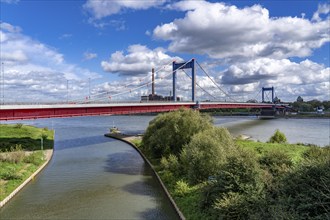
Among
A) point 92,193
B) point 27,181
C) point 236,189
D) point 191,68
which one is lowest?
point 92,193

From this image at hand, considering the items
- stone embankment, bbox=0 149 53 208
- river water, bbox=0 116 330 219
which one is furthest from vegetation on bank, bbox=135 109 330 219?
stone embankment, bbox=0 149 53 208

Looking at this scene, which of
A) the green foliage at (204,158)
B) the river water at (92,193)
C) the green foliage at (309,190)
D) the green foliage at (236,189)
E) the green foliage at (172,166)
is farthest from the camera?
the green foliage at (172,166)

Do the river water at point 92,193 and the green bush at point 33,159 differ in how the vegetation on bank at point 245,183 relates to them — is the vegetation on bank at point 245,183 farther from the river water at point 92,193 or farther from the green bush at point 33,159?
the green bush at point 33,159

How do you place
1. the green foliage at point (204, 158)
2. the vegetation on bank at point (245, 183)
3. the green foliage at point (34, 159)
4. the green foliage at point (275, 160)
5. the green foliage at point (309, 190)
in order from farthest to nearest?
the green foliage at point (34, 159)
the green foliage at point (204, 158)
the green foliage at point (275, 160)
the vegetation on bank at point (245, 183)
the green foliage at point (309, 190)

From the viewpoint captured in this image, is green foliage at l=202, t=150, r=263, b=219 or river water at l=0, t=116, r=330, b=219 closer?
green foliage at l=202, t=150, r=263, b=219

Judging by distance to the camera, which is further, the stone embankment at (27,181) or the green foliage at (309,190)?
the stone embankment at (27,181)

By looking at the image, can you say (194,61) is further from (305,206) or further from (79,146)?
(305,206)

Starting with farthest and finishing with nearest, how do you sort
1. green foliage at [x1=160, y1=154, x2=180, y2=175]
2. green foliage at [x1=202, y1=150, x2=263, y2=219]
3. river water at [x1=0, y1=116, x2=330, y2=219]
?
green foliage at [x1=160, y1=154, x2=180, y2=175], river water at [x1=0, y1=116, x2=330, y2=219], green foliage at [x1=202, y1=150, x2=263, y2=219]

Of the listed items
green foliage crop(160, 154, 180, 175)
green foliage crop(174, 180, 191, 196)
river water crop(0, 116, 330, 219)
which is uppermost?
green foliage crop(160, 154, 180, 175)

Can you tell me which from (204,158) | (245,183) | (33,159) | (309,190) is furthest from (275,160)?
(33,159)

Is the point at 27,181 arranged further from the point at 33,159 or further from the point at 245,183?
the point at 245,183

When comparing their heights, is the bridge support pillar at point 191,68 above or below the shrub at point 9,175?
above

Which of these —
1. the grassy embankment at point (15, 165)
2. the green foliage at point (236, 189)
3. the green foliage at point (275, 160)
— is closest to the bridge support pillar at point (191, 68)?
the grassy embankment at point (15, 165)

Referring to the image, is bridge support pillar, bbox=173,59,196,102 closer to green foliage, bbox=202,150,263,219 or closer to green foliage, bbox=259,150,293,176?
green foliage, bbox=259,150,293,176
